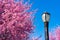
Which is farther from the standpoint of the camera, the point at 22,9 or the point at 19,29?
the point at 22,9

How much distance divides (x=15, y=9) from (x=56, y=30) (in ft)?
76.4

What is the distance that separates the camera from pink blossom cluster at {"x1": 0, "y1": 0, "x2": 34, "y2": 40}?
1464cm

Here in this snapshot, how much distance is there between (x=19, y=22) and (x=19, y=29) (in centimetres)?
45

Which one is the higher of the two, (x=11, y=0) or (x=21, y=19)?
(x=11, y=0)

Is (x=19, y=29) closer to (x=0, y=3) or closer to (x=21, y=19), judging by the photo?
(x=21, y=19)

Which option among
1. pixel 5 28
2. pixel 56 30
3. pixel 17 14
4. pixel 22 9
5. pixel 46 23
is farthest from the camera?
pixel 56 30

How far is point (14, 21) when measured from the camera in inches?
582

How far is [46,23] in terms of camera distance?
1179 centimetres

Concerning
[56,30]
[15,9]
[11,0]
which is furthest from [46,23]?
[56,30]

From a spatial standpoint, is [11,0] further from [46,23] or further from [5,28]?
[46,23]

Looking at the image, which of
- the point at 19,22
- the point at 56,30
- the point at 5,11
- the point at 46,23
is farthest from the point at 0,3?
the point at 56,30

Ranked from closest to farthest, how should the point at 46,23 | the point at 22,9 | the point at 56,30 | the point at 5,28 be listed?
1. the point at 46,23
2. the point at 5,28
3. the point at 22,9
4. the point at 56,30

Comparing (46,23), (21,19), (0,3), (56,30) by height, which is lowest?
(46,23)

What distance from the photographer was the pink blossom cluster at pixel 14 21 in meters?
14.6
